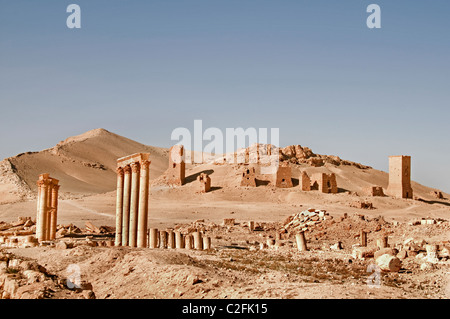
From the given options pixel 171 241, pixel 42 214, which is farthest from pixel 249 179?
pixel 171 241

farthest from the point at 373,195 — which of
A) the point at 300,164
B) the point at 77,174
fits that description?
the point at 77,174

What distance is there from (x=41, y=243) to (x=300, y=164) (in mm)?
48829

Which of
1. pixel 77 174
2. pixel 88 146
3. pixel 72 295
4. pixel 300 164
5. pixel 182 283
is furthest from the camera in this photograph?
pixel 88 146

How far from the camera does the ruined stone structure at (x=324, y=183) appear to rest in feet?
181

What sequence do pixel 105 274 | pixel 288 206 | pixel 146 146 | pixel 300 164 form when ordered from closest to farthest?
pixel 105 274
pixel 288 206
pixel 300 164
pixel 146 146

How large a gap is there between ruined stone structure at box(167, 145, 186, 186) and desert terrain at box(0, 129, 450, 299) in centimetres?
137

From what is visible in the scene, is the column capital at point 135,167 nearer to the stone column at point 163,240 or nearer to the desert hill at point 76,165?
the stone column at point 163,240

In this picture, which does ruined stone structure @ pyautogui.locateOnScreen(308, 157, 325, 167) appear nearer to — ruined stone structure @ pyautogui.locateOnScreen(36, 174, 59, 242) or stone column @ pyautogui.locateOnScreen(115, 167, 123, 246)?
ruined stone structure @ pyautogui.locateOnScreen(36, 174, 59, 242)

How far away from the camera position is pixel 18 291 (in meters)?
11.3

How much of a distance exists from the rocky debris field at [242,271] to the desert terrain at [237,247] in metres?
0.04

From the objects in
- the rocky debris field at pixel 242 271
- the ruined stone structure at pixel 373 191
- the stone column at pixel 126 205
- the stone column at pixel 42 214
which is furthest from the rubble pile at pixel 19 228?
the ruined stone structure at pixel 373 191

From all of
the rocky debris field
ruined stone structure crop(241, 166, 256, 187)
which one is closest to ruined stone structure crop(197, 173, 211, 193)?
ruined stone structure crop(241, 166, 256, 187)

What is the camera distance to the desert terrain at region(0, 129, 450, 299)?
11945mm

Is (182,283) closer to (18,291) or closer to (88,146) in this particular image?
(18,291)
